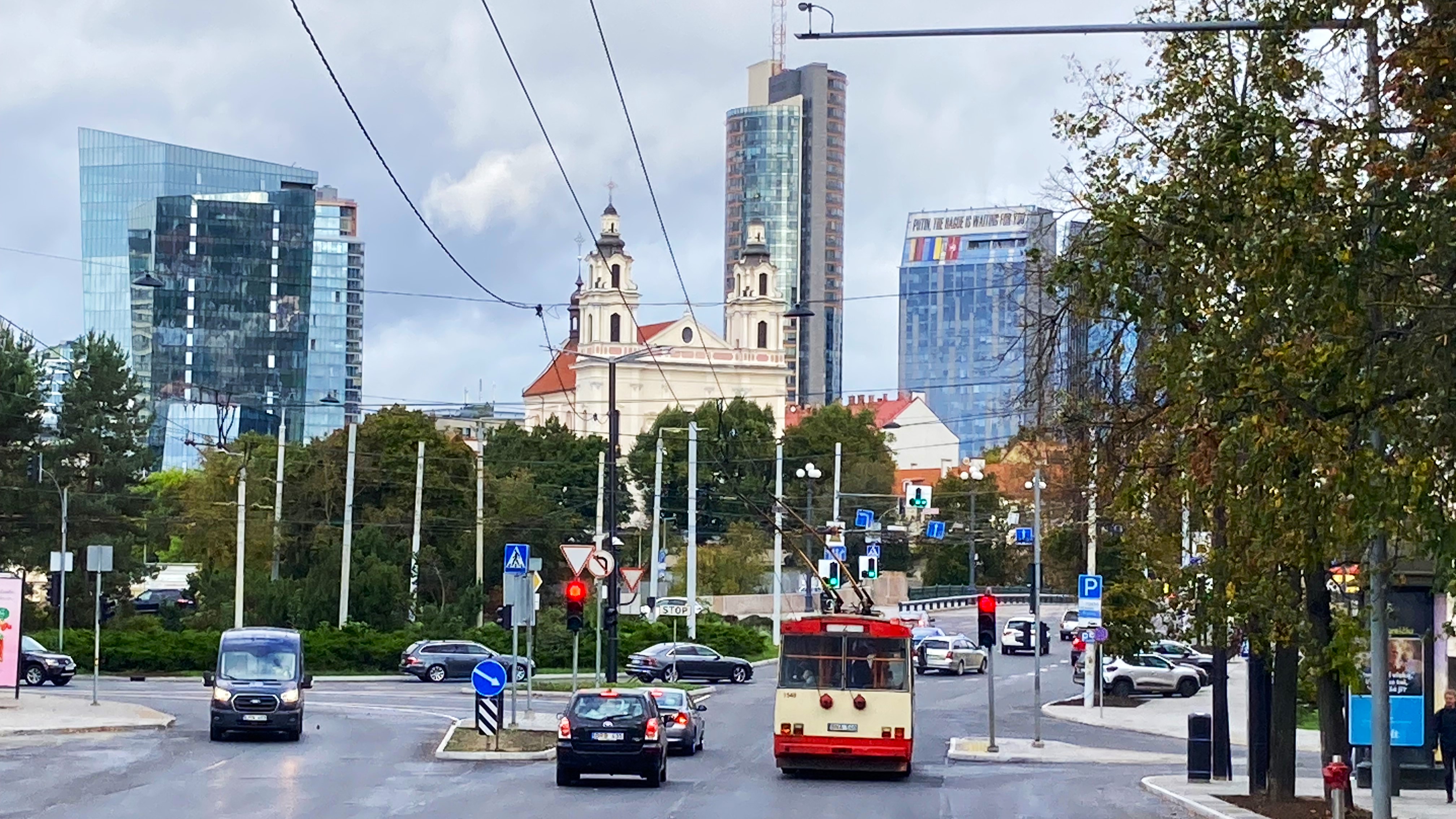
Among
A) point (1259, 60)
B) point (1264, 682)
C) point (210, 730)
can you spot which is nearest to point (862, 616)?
point (1264, 682)

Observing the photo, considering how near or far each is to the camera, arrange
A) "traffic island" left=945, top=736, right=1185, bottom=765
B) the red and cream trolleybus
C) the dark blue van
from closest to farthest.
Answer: the red and cream trolleybus < the dark blue van < "traffic island" left=945, top=736, right=1185, bottom=765

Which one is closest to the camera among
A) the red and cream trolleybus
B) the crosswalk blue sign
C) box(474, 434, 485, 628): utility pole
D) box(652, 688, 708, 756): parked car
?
the red and cream trolleybus

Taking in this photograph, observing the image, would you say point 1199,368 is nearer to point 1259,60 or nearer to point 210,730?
point 1259,60

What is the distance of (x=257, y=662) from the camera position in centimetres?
3609

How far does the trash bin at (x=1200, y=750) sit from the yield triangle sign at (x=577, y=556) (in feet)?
33.7

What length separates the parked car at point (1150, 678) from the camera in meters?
57.9

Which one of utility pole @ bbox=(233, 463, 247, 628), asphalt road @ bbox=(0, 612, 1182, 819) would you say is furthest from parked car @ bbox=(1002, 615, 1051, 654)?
asphalt road @ bbox=(0, 612, 1182, 819)

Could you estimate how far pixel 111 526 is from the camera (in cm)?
7281

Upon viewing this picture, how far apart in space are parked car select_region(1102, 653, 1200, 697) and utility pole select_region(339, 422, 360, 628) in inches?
1035

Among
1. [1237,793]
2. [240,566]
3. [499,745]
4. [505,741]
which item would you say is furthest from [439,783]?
[240,566]

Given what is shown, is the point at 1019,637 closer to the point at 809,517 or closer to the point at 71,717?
the point at 809,517

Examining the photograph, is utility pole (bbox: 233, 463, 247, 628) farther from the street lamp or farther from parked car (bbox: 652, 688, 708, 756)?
the street lamp

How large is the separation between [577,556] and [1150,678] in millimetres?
31641

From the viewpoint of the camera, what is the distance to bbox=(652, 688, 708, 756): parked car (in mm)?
34656
